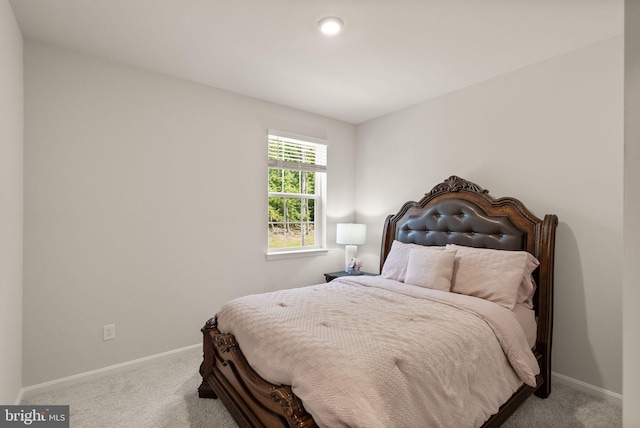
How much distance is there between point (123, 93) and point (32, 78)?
22.5 inches

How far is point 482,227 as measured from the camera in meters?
2.80

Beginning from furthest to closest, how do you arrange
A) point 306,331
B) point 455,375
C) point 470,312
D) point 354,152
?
point 354,152, point 470,312, point 306,331, point 455,375

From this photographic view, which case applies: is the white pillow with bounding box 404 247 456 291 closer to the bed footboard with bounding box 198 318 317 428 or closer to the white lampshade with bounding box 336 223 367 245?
the white lampshade with bounding box 336 223 367 245

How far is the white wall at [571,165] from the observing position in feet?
7.47

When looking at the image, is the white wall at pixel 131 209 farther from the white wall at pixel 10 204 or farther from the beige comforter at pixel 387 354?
the beige comforter at pixel 387 354

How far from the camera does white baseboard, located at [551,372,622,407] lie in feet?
7.38

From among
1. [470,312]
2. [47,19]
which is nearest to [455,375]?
[470,312]

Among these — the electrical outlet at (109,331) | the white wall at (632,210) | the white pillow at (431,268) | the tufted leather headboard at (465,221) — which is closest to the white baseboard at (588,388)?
the tufted leather headboard at (465,221)

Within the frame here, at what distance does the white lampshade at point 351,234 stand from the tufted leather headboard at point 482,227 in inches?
14.4

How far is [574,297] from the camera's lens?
246cm

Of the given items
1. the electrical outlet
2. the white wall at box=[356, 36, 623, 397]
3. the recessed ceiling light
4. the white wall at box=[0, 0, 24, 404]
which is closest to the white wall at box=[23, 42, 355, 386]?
the electrical outlet

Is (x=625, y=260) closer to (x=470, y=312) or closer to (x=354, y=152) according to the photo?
(x=470, y=312)

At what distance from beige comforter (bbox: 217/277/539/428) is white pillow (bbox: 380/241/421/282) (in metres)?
0.56

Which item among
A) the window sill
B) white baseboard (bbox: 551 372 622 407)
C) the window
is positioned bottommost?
white baseboard (bbox: 551 372 622 407)
